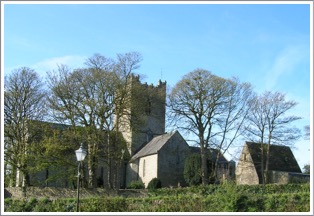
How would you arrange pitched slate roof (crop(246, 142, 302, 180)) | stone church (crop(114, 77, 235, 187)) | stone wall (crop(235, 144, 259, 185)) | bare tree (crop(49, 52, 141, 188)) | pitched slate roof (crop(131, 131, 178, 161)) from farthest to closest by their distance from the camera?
pitched slate roof (crop(131, 131, 178, 161))
stone church (crop(114, 77, 235, 187))
pitched slate roof (crop(246, 142, 302, 180))
stone wall (crop(235, 144, 259, 185))
bare tree (crop(49, 52, 141, 188))

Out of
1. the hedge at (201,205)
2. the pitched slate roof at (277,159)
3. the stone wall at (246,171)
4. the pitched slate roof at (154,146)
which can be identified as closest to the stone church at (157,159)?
the pitched slate roof at (154,146)

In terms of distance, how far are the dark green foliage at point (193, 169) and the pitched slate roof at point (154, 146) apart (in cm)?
436

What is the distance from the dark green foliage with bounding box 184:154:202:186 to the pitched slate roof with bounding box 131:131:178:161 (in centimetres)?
436

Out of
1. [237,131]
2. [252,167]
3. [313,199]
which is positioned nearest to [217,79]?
[237,131]

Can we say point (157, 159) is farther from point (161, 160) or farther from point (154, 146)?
point (154, 146)

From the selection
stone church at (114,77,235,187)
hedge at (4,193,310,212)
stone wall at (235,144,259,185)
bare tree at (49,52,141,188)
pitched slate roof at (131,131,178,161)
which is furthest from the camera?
pitched slate roof at (131,131,178,161)

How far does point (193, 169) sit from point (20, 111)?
18.0 m

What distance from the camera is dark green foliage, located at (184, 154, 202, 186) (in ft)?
138

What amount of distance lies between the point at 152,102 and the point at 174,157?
33.3 ft

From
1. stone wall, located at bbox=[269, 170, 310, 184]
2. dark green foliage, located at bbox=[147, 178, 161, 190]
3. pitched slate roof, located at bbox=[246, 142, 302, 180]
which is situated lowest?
dark green foliage, located at bbox=[147, 178, 161, 190]

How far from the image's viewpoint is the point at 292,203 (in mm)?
16891

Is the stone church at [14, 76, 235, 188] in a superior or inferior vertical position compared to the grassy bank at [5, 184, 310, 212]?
superior

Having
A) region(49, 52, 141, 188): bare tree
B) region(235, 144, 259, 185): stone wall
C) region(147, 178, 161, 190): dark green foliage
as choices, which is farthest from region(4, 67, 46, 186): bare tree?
region(235, 144, 259, 185): stone wall

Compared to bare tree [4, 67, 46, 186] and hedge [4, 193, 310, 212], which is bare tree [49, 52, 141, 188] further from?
hedge [4, 193, 310, 212]
